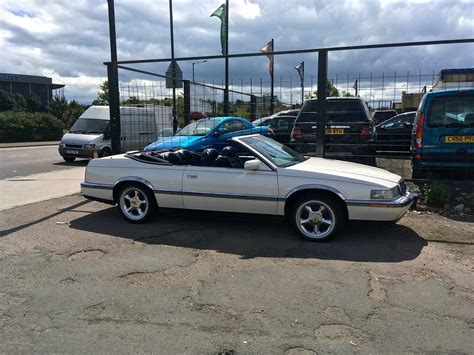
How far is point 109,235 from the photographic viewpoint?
594 centimetres

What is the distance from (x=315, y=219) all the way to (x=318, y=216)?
5 centimetres

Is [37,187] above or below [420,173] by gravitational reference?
below

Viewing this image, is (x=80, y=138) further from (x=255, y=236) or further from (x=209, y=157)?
(x=255, y=236)

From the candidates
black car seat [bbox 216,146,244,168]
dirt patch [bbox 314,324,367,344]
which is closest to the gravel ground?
dirt patch [bbox 314,324,367,344]

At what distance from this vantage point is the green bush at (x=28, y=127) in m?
30.2

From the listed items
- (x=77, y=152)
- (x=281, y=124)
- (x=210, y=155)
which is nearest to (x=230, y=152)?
(x=210, y=155)

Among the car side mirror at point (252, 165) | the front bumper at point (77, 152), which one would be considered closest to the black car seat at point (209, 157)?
the car side mirror at point (252, 165)

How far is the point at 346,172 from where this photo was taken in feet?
18.4

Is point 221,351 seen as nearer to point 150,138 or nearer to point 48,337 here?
point 48,337

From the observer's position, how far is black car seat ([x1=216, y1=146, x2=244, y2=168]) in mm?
5961

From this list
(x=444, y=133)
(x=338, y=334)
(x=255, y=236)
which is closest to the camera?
(x=338, y=334)

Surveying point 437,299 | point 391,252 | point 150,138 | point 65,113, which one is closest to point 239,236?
point 391,252

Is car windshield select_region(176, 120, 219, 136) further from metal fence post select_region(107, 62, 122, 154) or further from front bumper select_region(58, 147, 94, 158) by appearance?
front bumper select_region(58, 147, 94, 158)

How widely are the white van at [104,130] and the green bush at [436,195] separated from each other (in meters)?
7.90
